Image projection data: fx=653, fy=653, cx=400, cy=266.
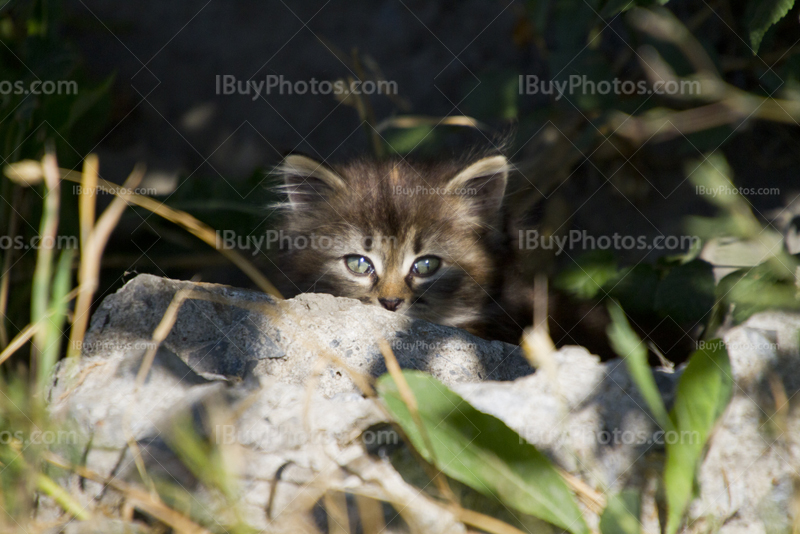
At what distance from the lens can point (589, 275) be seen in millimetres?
2672

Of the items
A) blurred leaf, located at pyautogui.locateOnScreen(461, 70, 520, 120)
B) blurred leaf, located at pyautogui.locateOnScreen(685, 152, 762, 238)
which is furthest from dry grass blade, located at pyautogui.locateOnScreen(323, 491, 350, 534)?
blurred leaf, located at pyautogui.locateOnScreen(461, 70, 520, 120)

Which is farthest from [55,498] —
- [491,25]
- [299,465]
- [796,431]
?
[491,25]

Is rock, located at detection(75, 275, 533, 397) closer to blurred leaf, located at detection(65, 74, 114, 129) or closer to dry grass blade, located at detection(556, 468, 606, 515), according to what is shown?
dry grass blade, located at detection(556, 468, 606, 515)

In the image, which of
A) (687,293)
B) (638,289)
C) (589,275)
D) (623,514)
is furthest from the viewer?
(589,275)

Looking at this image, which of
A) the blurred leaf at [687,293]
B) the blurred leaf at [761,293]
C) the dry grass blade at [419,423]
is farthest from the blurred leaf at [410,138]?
the dry grass blade at [419,423]

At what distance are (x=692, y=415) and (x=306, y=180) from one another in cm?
198

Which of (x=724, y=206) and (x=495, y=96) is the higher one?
(x=495, y=96)

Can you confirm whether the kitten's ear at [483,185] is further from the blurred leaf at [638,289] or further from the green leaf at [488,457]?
the green leaf at [488,457]

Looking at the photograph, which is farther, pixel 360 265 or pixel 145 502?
pixel 360 265

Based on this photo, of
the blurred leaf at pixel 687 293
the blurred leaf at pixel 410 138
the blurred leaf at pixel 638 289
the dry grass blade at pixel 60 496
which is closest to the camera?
the dry grass blade at pixel 60 496

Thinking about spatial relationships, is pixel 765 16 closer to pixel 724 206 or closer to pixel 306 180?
pixel 724 206

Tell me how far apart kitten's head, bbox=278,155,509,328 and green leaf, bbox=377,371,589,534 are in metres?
1.10

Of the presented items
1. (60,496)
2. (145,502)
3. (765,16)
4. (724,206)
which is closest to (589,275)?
(724,206)

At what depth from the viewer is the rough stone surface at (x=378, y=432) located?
4.95ft
